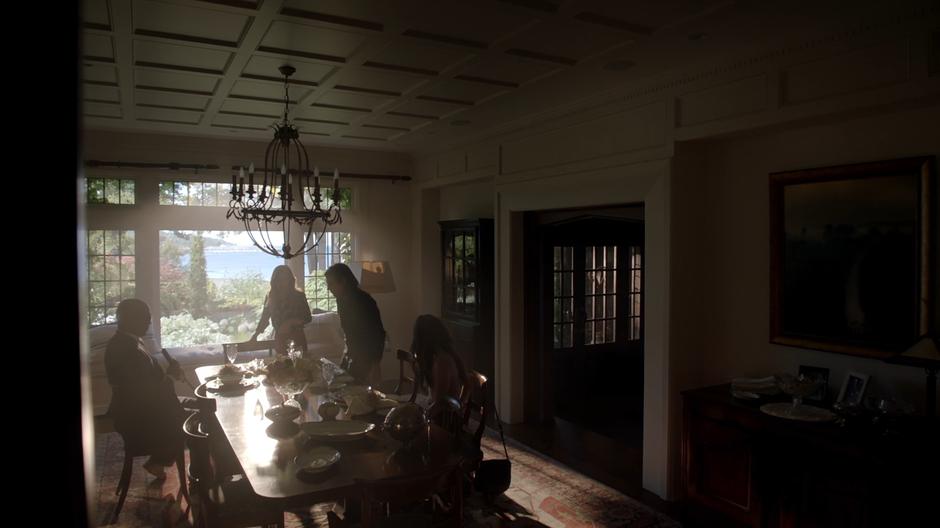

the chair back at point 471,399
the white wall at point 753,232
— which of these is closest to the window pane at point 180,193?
the chair back at point 471,399

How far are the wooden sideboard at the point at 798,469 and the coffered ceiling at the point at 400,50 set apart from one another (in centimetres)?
210

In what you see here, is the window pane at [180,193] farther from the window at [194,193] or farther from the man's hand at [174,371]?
the man's hand at [174,371]

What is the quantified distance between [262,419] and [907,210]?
360cm

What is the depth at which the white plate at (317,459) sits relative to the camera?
260cm

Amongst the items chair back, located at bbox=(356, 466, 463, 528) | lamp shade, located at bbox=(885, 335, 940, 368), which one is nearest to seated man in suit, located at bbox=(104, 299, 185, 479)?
chair back, located at bbox=(356, 466, 463, 528)

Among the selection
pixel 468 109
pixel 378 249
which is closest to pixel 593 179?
pixel 468 109

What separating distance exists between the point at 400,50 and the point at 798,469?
3.26 meters

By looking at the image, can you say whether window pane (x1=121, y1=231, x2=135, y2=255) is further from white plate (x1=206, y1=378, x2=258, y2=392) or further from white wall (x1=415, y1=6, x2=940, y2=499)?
white wall (x1=415, y1=6, x2=940, y2=499)

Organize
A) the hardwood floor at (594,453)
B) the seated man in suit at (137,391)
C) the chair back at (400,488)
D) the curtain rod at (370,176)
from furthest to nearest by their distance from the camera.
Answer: the curtain rod at (370,176) → the hardwood floor at (594,453) → the seated man in suit at (137,391) → the chair back at (400,488)

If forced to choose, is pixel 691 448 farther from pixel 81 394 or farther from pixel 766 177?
pixel 81 394

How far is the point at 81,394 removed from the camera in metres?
0.33

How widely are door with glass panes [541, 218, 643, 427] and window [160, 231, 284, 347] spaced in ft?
11.6

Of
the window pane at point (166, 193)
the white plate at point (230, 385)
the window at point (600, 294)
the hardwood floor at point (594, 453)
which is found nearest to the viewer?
the white plate at point (230, 385)

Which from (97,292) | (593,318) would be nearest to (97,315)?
(97,292)
